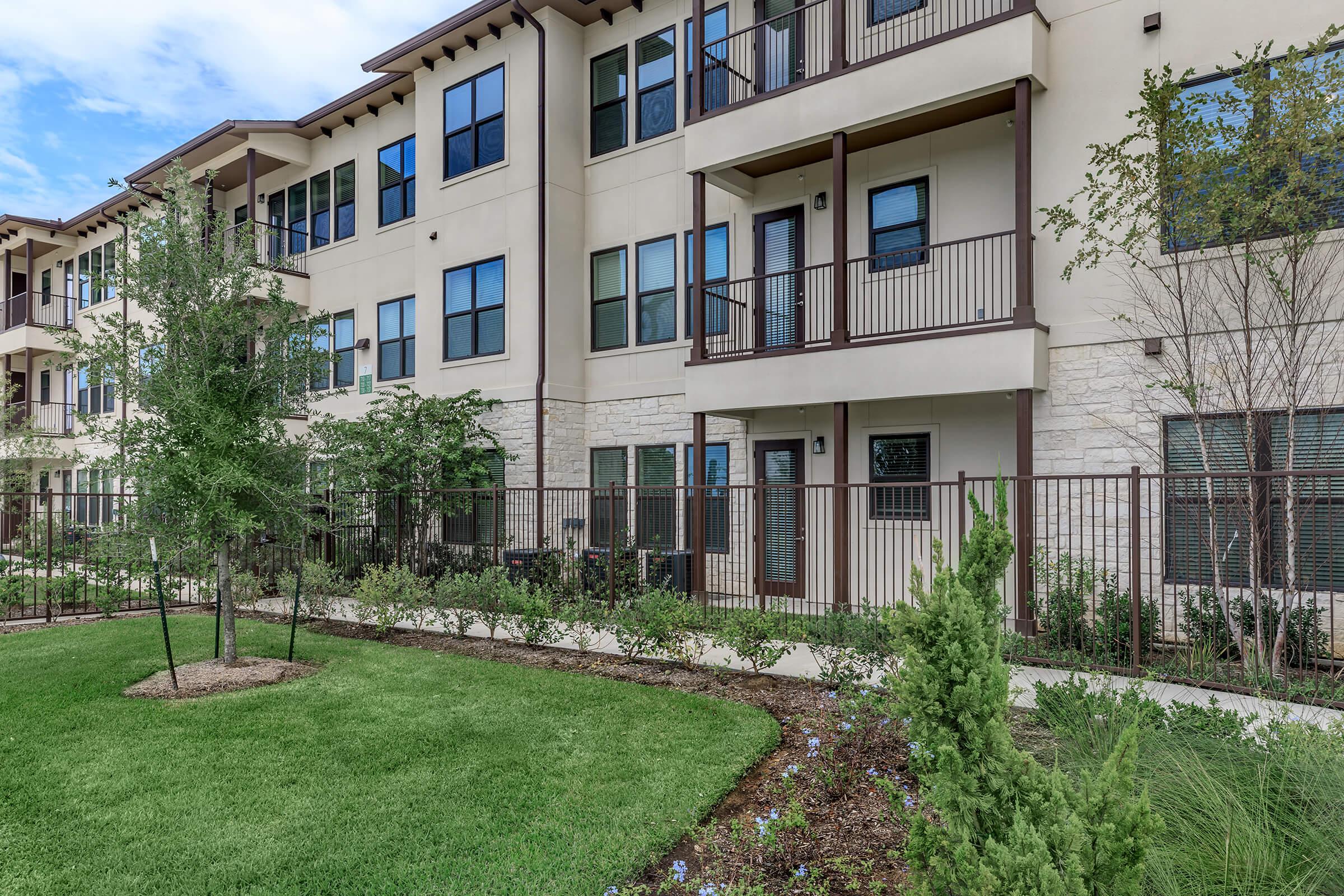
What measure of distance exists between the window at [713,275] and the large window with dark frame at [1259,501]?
677 cm

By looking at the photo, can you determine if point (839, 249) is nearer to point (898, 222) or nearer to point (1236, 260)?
point (898, 222)

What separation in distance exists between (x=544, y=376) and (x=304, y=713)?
8249mm

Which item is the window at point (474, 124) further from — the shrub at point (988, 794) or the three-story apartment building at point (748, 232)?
the shrub at point (988, 794)

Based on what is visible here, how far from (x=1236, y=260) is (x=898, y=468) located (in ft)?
15.4

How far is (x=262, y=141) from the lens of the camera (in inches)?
714

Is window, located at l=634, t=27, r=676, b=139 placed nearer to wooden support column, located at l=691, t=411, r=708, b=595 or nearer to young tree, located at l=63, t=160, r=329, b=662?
wooden support column, located at l=691, t=411, r=708, b=595

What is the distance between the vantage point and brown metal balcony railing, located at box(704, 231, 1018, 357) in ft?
34.0

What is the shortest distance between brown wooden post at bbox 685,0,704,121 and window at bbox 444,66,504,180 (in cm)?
448

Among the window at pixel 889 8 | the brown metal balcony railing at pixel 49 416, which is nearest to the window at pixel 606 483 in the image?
the window at pixel 889 8

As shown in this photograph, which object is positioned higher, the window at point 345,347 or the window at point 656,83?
the window at point 656,83

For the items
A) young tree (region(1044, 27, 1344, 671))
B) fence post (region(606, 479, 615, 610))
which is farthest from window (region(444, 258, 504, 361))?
young tree (region(1044, 27, 1344, 671))

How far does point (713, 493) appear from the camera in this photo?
1285cm

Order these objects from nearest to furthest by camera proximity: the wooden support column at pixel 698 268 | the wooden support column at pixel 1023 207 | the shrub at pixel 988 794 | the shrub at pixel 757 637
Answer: the shrub at pixel 988 794
the shrub at pixel 757 637
the wooden support column at pixel 1023 207
the wooden support column at pixel 698 268

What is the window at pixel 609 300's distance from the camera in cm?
1427
